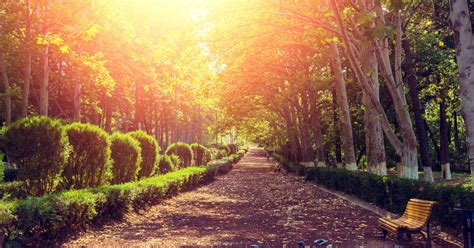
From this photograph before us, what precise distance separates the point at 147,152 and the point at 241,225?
899 cm

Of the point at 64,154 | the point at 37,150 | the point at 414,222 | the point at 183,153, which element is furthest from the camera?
the point at 183,153

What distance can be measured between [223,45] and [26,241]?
10.1 meters

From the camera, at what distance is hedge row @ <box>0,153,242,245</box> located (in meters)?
6.54

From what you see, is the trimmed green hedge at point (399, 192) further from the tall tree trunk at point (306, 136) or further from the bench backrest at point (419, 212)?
the tall tree trunk at point (306, 136)

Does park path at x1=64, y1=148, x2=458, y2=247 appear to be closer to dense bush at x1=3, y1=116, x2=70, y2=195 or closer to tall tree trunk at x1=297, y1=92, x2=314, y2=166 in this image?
dense bush at x1=3, y1=116, x2=70, y2=195

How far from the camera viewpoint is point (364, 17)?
6617mm

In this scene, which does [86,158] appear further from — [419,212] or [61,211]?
[419,212]

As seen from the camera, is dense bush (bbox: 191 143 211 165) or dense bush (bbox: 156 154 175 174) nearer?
dense bush (bbox: 156 154 175 174)

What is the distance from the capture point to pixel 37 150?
931 centimetres

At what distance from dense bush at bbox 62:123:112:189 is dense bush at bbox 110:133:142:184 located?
2.21 metres

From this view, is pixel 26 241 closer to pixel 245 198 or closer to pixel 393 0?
pixel 393 0

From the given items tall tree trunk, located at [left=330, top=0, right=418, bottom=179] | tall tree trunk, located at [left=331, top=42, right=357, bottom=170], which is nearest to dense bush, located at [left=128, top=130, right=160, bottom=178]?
tall tree trunk, located at [left=331, top=42, right=357, bottom=170]

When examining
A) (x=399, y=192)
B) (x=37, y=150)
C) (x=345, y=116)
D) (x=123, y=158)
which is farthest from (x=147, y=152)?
(x=399, y=192)

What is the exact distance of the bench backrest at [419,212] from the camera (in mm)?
7000
